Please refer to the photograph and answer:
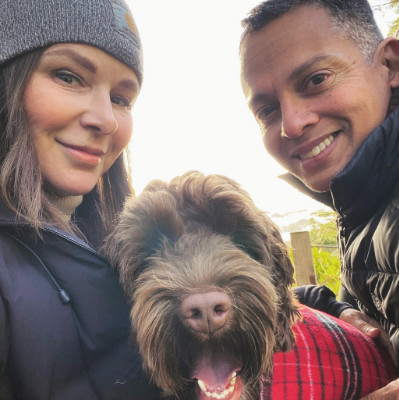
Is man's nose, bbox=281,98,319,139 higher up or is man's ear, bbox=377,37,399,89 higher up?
man's ear, bbox=377,37,399,89

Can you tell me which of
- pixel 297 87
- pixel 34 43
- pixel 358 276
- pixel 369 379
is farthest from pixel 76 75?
pixel 369 379

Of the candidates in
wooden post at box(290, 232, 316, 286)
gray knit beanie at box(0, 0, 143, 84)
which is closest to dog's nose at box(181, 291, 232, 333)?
gray knit beanie at box(0, 0, 143, 84)

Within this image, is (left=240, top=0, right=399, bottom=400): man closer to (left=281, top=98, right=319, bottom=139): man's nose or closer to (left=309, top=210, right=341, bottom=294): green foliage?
(left=281, top=98, right=319, bottom=139): man's nose

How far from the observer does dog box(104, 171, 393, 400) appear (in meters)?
1.76

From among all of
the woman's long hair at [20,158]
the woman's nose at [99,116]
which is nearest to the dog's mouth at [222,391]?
the woman's long hair at [20,158]

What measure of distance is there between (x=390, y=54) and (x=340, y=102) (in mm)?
646

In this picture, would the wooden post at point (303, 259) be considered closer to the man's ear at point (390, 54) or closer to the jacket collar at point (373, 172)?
the jacket collar at point (373, 172)

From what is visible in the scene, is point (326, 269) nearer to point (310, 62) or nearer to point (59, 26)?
point (310, 62)

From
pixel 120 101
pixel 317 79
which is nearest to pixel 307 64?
pixel 317 79

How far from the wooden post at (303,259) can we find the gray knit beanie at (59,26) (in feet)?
13.2

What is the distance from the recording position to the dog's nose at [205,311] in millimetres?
1622

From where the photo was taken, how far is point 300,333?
2582mm

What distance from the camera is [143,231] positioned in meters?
2.26

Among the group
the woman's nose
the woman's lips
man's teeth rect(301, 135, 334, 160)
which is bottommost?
man's teeth rect(301, 135, 334, 160)
